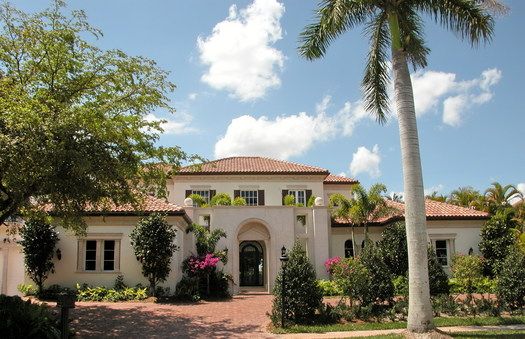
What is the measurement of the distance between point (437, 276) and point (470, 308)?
603 centimetres

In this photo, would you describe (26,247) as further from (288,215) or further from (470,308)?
(470,308)

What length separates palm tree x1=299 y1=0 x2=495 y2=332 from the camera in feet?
43.3

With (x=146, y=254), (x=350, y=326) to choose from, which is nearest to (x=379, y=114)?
(x=350, y=326)

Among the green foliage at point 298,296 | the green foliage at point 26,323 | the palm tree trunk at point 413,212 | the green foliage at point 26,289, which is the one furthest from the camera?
the green foliage at point 26,289

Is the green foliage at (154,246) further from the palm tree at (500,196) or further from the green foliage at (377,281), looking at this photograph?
the palm tree at (500,196)

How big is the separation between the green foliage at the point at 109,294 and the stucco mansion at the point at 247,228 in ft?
3.06

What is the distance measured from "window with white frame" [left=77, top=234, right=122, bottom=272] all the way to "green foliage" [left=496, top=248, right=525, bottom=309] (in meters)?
16.5

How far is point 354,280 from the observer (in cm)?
1683

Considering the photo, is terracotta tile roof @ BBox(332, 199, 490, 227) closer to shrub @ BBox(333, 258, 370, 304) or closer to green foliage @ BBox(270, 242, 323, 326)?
shrub @ BBox(333, 258, 370, 304)

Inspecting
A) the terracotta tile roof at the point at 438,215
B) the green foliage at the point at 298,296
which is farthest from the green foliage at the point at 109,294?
the terracotta tile roof at the point at 438,215

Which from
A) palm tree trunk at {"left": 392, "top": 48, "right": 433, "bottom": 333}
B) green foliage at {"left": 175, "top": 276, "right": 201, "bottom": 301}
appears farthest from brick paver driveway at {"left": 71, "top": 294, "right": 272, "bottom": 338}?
palm tree trunk at {"left": 392, "top": 48, "right": 433, "bottom": 333}

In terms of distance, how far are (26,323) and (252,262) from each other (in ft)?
66.0

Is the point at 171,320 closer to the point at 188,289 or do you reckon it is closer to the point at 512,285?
the point at 188,289

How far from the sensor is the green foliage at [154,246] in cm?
2169
